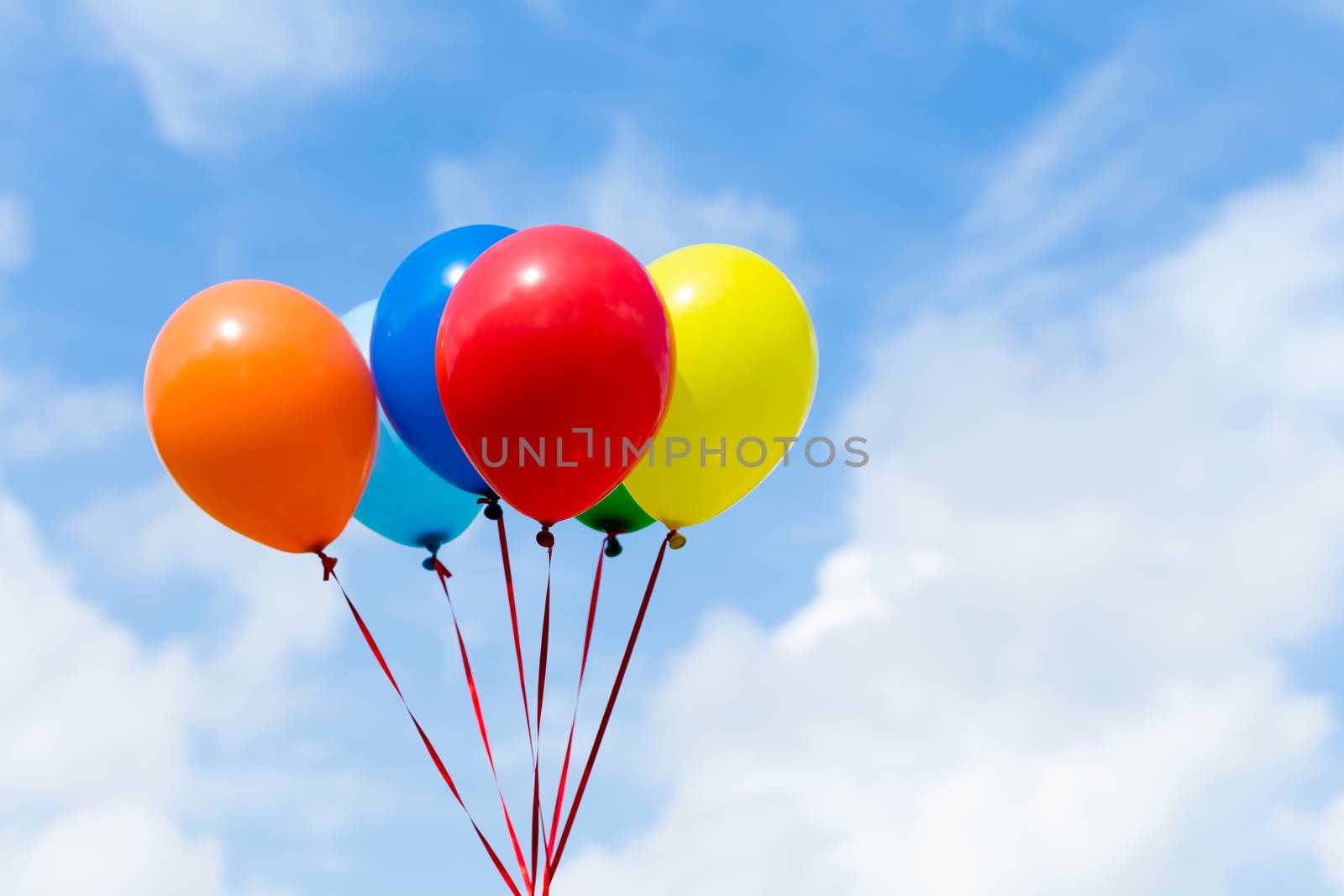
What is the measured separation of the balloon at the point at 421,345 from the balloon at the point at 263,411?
0.14 m

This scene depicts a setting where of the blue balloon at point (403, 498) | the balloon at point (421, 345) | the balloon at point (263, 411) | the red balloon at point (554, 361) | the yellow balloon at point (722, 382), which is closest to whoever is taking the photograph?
the red balloon at point (554, 361)

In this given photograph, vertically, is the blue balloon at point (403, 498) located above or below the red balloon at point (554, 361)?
above

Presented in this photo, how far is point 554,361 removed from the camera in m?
6.34

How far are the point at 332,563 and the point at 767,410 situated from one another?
90.0 inches

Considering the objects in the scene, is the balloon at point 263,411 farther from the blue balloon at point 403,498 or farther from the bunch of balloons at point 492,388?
the blue balloon at point 403,498

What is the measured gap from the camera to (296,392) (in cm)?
679

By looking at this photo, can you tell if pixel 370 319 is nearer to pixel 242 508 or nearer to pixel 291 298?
pixel 291 298

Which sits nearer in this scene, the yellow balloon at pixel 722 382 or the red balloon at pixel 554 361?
the red balloon at pixel 554 361

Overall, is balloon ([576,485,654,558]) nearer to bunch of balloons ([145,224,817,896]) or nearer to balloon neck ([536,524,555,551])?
bunch of balloons ([145,224,817,896])

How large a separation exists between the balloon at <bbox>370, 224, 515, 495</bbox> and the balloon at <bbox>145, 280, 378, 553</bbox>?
14cm

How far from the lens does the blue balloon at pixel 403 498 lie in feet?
25.1

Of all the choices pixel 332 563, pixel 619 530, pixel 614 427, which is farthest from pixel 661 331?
pixel 332 563

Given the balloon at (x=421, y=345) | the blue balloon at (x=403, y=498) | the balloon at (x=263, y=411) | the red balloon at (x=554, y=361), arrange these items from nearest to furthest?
1. the red balloon at (x=554, y=361)
2. the balloon at (x=263, y=411)
3. the balloon at (x=421, y=345)
4. the blue balloon at (x=403, y=498)

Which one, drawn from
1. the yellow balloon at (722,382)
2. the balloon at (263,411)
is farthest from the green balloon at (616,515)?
the balloon at (263,411)
